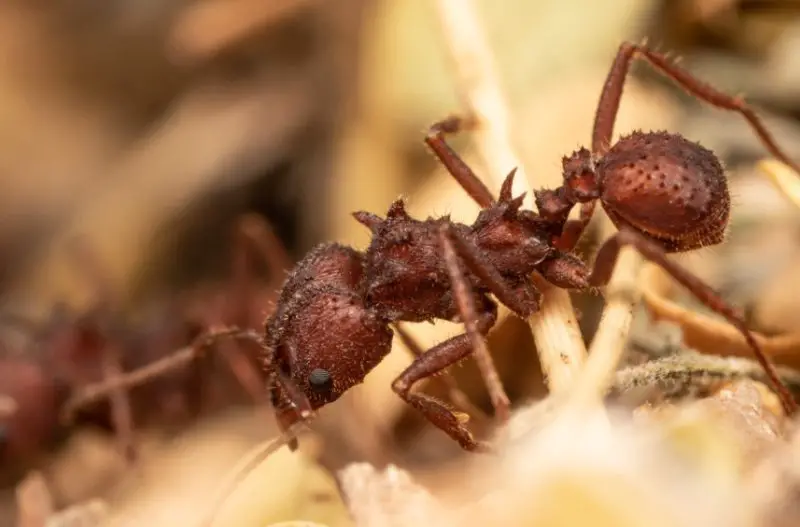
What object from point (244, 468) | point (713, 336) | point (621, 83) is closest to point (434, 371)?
point (244, 468)

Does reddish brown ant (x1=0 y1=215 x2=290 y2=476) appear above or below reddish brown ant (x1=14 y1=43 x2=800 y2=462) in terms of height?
above

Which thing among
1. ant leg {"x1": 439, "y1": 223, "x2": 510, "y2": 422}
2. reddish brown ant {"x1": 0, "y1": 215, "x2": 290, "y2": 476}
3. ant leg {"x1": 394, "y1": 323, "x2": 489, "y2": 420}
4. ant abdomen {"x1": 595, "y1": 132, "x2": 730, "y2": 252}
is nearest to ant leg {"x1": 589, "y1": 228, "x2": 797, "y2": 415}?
ant abdomen {"x1": 595, "y1": 132, "x2": 730, "y2": 252}

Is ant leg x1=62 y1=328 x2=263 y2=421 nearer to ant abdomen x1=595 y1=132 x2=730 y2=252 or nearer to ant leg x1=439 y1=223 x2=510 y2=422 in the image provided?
ant leg x1=439 y1=223 x2=510 y2=422

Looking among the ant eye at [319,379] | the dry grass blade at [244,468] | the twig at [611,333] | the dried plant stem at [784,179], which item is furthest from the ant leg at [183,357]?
the dried plant stem at [784,179]

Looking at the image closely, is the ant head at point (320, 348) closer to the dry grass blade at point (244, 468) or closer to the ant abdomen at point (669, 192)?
the dry grass blade at point (244, 468)

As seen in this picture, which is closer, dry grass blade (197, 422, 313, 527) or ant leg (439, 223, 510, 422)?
ant leg (439, 223, 510, 422)

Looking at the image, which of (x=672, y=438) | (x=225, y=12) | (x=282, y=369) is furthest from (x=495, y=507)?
(x=225, y=12)
